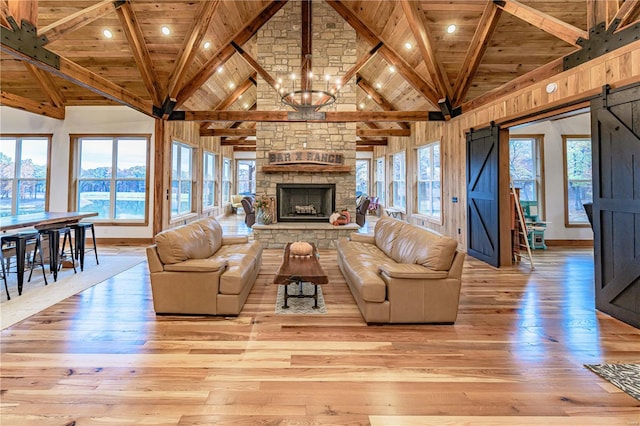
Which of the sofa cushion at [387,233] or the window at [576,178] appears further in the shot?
the window at [576,178]

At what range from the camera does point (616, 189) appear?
3080 mm

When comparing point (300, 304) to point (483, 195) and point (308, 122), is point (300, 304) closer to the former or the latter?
point (483, 195)

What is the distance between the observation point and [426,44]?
218 inches

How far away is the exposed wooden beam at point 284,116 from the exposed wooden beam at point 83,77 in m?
1.11

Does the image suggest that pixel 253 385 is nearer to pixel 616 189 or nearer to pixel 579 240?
pixel 616 189

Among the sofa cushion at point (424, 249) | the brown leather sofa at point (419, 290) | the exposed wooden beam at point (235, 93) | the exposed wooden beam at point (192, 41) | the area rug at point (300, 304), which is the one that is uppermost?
the exposed wooden beam at point (235, 93)

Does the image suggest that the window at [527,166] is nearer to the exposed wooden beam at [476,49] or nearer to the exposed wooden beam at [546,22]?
the exposed wooden beam at [476,49]

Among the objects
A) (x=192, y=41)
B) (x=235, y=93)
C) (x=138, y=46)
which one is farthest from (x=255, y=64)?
(x=235, y=93)

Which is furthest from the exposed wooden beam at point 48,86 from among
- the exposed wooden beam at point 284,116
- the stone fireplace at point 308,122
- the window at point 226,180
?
the window at point 226,180

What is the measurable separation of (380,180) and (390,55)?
6635 millimetres

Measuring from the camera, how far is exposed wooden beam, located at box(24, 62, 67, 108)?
639 centimetres

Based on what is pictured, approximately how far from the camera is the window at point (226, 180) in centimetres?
1307

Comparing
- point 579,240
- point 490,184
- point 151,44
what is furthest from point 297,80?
point 579,240

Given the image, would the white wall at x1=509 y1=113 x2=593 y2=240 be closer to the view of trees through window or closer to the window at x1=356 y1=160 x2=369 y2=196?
the view of trees through window
